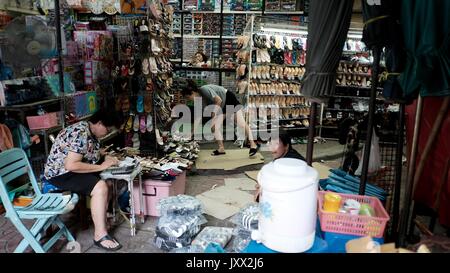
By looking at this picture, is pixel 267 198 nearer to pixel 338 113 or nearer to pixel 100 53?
pixel 100 53

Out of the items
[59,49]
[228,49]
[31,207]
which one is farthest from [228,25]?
[31,207]

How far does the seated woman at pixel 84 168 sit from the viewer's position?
10.2 feet

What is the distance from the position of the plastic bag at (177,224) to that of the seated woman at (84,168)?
0.43m

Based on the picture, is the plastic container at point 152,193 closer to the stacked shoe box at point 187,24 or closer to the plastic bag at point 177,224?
the plastic bag at point 177,224

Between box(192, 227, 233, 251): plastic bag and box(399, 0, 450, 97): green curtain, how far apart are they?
1950 millimetres

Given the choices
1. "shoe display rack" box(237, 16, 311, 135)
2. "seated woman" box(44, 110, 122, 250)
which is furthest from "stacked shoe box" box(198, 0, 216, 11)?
"seated woman" box(44, 110, 122, 250)

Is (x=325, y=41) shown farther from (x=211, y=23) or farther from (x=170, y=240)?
(x=211, y=23)

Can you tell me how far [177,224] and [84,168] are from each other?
958 millimetres

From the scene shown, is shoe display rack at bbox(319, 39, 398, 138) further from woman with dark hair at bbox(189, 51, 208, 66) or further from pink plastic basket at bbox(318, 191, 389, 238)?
pink plastic basket at bbox(318, 191, 389, 238)

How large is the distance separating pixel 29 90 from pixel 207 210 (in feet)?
7.62

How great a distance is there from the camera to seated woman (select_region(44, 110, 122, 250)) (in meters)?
3.11

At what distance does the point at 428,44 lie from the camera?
71.9 inches

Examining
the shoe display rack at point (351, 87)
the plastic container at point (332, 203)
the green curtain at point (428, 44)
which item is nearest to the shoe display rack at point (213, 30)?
the shoe display rack at point (351, 87)
